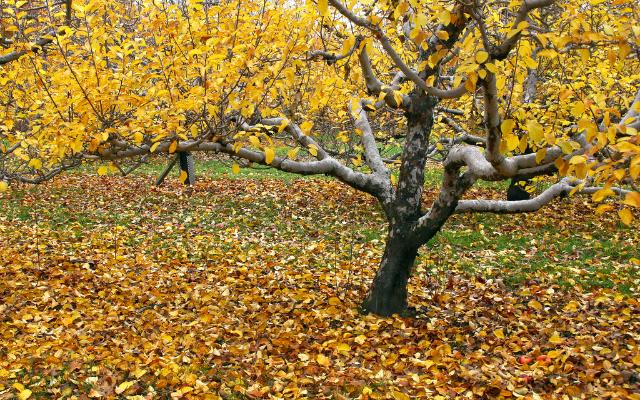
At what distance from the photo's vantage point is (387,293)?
693 centimetres

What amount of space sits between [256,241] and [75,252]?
3.30m

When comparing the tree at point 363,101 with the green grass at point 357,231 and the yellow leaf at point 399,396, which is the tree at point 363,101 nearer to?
the green grass at point 357,231

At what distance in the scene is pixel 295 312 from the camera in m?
7.09

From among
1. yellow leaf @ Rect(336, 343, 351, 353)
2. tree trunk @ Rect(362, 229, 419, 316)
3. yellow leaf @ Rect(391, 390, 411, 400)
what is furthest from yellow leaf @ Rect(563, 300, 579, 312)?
yellow leaf @ Rect(391, 390, 411, 400)

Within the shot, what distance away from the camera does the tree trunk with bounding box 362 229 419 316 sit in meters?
6.73

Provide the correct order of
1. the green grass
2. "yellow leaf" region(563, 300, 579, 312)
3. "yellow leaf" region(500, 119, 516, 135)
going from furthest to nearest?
the green grass
"yellow leaf" region(563, 300, 579, 312)
"yellow leaf" region(500, 119, 516, 135)

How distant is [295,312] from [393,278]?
137 centimetres

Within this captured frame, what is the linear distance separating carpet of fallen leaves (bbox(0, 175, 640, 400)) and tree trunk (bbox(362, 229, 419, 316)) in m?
0.24

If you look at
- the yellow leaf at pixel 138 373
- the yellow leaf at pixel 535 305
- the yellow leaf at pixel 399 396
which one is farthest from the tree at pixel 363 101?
the yellow leaf at pixel 399 396

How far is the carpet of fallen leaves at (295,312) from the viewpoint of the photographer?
16.9 feet

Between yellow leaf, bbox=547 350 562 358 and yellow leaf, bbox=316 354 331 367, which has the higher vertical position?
yellow leaf, bbox=547 350 562 358

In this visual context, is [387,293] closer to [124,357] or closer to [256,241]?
[124,357]

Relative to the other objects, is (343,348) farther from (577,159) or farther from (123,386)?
(577,159)

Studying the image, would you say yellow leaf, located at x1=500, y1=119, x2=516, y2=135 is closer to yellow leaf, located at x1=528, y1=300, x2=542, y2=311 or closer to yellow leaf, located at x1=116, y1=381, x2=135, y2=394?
yellow leaf, located at x1=116, y1=381, x2=135, y2=394
